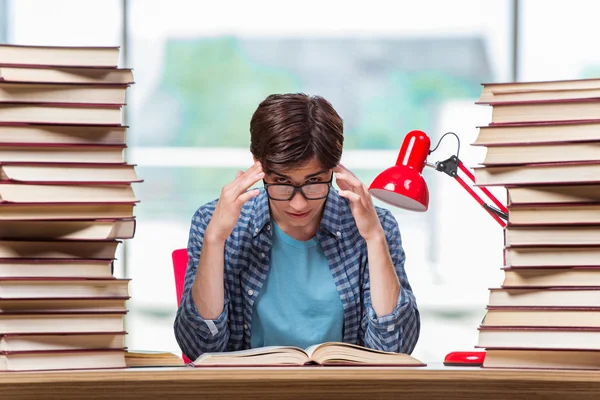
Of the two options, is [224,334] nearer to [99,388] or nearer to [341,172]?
[341,172]

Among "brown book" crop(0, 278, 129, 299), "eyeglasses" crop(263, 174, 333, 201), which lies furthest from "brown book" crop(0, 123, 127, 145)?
"eyeglasses" crop(263, 174, 333, 201)

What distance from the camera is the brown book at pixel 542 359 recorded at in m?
1.31

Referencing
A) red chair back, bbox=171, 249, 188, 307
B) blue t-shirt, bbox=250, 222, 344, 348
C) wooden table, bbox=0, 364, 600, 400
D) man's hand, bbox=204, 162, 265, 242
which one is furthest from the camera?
red chair back, bbox=171, 249, 188, 307

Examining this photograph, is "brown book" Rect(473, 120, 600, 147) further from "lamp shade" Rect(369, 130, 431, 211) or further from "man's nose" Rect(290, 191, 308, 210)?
"man's nose" Rect(290, 191, 308, 210)

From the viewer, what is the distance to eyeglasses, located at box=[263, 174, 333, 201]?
1723mm

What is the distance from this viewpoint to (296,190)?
1722 millimetres

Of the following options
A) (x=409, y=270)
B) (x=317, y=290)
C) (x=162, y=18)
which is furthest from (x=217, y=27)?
(x=317, y=290)

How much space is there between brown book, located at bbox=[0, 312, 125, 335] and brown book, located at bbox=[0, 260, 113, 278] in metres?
0.06

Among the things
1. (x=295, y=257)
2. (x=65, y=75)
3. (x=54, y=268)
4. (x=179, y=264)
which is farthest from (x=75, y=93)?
(x=179, y=264)

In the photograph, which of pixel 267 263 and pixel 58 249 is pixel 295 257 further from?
pixel 58 249

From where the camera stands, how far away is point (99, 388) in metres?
1.25

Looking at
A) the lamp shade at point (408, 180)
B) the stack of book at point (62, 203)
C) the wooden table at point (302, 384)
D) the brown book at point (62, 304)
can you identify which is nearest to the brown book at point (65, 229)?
the stack of book at point (62, 203)

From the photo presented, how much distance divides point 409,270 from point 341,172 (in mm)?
2539

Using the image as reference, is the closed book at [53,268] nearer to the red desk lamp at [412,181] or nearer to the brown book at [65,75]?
the brown book at [65,75]
